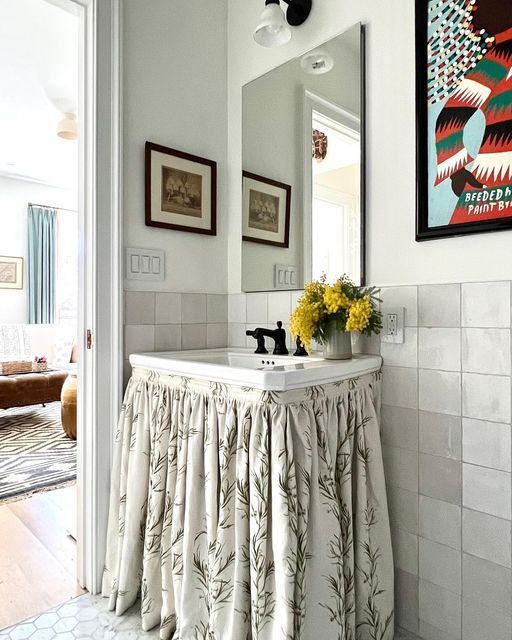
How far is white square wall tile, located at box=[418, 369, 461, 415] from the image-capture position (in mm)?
1436

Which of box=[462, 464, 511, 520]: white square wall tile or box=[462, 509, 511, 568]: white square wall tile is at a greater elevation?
box=[462, 464, 511, 520]: white square wall tile

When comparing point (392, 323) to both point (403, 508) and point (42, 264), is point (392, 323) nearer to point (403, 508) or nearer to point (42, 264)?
point (403, 508)

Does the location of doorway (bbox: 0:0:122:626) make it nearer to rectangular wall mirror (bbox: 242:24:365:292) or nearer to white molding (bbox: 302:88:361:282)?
rectangular wall mirror (bbox: 242:24:365:292)

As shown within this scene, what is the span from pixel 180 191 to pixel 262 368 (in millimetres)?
1037

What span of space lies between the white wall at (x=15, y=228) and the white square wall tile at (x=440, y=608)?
6.05 metres

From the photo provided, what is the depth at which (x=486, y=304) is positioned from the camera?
1.36m

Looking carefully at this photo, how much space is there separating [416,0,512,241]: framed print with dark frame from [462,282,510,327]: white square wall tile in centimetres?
17

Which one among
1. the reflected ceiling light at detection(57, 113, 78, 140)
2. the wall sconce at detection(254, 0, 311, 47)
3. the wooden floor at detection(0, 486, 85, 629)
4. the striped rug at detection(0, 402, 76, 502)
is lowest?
the wooden floor at detection(0, 486, 85, 629)

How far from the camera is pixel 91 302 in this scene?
1740mm

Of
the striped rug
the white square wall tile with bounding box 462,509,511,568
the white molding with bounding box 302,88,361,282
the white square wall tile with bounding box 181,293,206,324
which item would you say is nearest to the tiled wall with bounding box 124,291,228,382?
the white square wall tile with bounding box 181,293,206,324

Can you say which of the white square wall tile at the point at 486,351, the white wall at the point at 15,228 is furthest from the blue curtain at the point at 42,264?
the white square wall tile at the point at 486,351

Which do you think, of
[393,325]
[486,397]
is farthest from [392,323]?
[486,397]

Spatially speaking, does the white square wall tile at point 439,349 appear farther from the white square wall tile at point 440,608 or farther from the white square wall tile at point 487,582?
the white square wall tile at point 440,608

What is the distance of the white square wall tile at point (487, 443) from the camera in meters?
1.33
